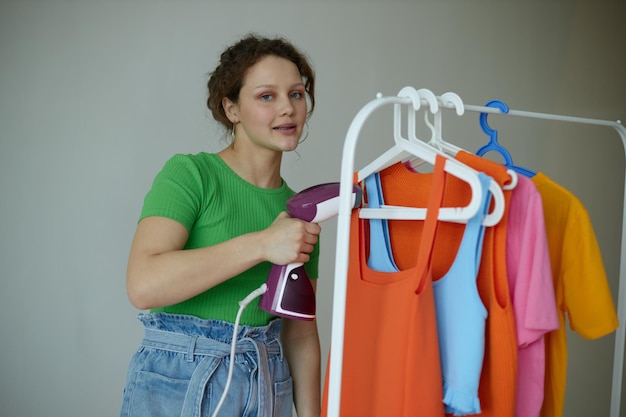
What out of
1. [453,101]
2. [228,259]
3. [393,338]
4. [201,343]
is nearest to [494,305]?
[393,338]

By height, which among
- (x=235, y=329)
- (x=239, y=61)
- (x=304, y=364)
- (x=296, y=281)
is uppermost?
(x=239, y=61)

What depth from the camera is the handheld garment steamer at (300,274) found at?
4.30ft

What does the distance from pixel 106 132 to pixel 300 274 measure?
1.59 meters

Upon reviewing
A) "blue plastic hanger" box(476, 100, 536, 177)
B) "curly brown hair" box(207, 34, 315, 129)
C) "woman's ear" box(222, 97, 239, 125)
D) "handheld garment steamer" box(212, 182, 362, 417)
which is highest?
"curly brown hair" box(207, 34, 315, 129)

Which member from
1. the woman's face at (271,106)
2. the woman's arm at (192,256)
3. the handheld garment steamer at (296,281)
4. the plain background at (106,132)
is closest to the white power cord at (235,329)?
the handheld garment steamer at (296,281)

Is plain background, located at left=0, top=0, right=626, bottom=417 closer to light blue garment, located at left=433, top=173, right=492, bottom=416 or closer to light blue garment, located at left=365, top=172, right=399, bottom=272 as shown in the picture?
light blue garment, located at left=365, top=172, right=399, bottom=272

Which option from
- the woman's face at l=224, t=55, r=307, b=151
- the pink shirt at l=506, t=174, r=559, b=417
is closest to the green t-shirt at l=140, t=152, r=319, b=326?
the woman's face at l=224, t=55, r=307, b=151

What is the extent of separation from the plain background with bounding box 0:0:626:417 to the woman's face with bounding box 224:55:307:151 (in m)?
1.12

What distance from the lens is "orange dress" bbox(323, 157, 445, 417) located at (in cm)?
115

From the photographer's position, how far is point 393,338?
1190 millimetres

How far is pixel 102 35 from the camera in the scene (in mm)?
2719

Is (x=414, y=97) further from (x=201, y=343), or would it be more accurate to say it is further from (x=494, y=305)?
(x=201, y=343)

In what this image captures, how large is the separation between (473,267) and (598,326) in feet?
1.01

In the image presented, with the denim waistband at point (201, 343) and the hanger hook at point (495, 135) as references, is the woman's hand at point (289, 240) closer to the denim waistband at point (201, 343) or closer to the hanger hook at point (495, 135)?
the denim waistband at point (201, 343)
